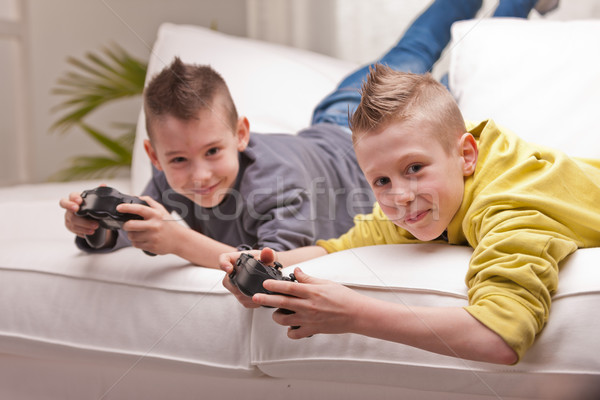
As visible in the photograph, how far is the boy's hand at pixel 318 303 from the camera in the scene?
1.71ft

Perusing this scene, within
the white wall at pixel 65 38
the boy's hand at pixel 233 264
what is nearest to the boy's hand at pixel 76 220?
the boy's hand at pixel 233 264

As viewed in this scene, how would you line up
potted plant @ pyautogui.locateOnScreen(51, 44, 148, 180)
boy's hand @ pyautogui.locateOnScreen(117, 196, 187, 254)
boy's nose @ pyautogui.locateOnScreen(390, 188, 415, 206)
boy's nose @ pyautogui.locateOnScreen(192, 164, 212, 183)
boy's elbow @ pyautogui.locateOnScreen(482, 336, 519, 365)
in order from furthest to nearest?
potted plant @ pyautogui.locateOnScreen(51, 44, 148, 180), boy's nose @ pyautogui.locateOnScreen(192, 164, 212, 183), boy's hand @ pyautogui.locateOnScreen(117, 196, 187, 254), boy's nose @ pyautogui.locateOnScreen(390, 188, 415, 206), boy's elbow @ pyautogui.locateOnScreen(482, 336, 519, 365)

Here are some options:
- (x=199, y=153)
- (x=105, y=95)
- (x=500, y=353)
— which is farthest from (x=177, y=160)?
(x=105, y=95)

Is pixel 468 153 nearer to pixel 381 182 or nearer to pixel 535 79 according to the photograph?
pixel 381 182

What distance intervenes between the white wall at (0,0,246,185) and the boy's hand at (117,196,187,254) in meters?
1.17

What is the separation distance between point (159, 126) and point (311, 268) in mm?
315

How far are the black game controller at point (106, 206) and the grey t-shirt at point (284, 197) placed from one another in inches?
3.1

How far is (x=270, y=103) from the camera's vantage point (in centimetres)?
115

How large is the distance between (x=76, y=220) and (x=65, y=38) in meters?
1.28

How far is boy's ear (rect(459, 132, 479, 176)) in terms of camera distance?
644 millimetres

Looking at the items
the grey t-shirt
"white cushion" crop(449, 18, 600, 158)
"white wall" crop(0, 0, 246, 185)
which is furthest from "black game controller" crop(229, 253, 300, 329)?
"white wall" crop(0, 0, 246, 185)

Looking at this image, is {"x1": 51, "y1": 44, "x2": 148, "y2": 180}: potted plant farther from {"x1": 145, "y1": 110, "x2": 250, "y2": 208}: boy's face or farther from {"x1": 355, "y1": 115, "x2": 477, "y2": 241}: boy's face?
{"x1": 355, "y1": 115, "x2": 477, "y2": 241}: boy's face

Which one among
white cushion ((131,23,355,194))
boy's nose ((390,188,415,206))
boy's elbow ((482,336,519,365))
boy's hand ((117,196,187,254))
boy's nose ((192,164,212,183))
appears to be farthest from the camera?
white cushion ((131,23,355,194))

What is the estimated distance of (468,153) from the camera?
0.65m
